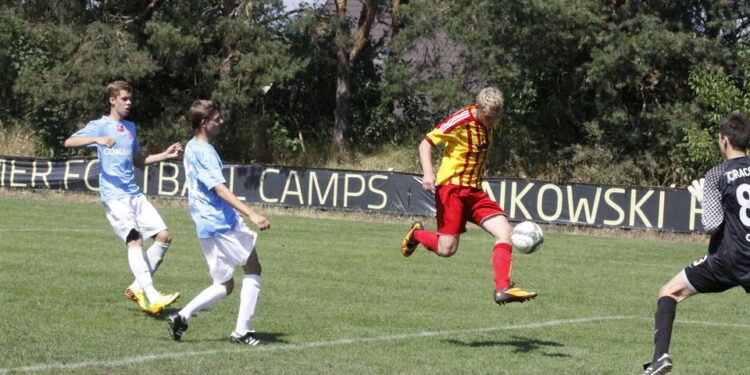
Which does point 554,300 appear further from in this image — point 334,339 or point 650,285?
point 334,339

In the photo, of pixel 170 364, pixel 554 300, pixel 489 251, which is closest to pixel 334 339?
pixel 170 364

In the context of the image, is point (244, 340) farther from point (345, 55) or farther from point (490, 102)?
point (345, 55)

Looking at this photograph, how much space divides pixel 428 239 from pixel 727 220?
11.4ft

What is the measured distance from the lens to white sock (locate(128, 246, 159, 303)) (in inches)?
379

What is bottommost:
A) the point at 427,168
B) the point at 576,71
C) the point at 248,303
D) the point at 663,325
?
the point at 248,303

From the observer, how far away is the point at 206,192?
843 centimetres

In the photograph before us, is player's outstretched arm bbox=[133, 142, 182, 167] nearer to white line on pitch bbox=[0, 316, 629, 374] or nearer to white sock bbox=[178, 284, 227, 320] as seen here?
white sock bbox=[178, 284, 227, 320]

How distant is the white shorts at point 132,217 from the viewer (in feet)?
33.5

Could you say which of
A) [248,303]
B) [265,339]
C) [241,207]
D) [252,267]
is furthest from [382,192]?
[241,207]

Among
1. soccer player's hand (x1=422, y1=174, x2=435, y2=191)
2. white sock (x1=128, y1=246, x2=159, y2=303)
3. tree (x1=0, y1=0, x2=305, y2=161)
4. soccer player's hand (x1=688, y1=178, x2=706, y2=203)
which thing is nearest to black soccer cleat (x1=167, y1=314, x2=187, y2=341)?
white sock (x1=128, y1=246, x2=159, y2=303)

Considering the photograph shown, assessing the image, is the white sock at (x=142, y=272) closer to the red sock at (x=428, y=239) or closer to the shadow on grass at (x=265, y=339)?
the shadow on grass at (x=265, y=339)

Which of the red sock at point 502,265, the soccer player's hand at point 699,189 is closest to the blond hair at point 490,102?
the red sock at point 502,265

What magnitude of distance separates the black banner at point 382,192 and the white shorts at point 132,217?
606 inches

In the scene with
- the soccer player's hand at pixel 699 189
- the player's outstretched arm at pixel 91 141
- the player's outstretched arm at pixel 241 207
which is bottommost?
the player's outstretched arm at pixel 241 207
